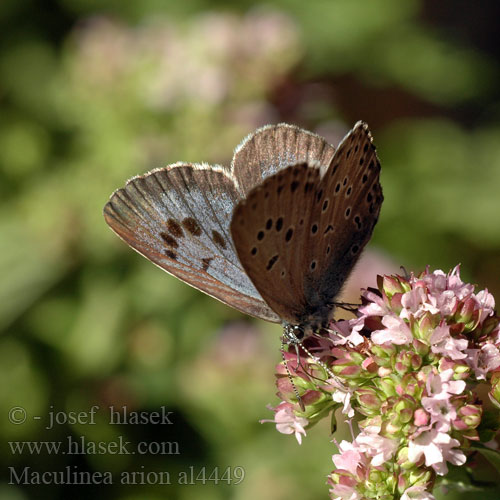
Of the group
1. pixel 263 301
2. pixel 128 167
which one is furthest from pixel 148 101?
pixel 263 301

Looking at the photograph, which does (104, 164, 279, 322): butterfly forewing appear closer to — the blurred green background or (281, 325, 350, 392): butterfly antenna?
(281, 325, 350, 392): butterfly antenna

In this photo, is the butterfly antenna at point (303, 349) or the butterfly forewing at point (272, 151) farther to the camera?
the butterfly forewing at point (272, 151)

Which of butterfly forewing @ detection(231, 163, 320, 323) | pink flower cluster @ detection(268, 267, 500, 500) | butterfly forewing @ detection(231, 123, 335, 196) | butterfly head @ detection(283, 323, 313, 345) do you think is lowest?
pink flower cluster @ detection(268, 267, 500, 500)

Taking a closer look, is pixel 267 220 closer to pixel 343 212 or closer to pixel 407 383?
pixel 343 212

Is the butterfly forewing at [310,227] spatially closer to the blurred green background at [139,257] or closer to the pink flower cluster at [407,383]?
the pink flower cluster at [407,383]

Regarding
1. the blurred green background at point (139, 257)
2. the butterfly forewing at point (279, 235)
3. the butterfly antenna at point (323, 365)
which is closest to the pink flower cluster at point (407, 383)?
the butterfly antenna at point (323, 365)

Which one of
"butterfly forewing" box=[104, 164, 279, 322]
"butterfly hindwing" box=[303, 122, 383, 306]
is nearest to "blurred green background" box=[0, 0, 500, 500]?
"butterfly hindwing" box=[303, 122, 383, 306]

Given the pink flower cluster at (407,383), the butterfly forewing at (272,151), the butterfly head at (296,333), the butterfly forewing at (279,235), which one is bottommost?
the pink flower cluster at (407,383)

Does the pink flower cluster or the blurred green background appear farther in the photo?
the blurred green background
